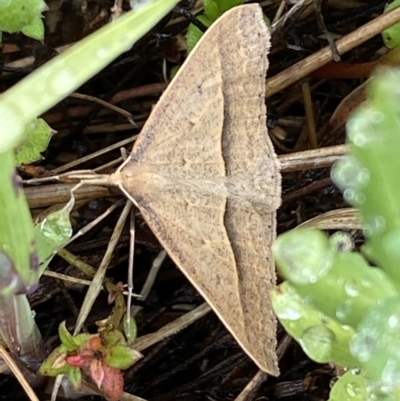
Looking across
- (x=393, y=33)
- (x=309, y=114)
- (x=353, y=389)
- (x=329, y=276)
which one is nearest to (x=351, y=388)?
(x=353, y=389)

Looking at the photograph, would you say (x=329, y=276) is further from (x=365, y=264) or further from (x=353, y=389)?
(x=353, y=389)

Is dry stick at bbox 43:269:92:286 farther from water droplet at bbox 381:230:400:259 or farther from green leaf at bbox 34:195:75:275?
water droplet at bbox 381:230:400:259

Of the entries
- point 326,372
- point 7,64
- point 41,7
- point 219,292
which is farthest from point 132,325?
point 7,64

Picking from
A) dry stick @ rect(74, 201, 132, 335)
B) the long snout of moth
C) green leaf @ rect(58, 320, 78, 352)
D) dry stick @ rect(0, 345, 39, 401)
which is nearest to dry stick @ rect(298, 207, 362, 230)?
the long snout of moth

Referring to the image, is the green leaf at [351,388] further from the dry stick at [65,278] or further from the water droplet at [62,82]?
the dry stick at [65,278]

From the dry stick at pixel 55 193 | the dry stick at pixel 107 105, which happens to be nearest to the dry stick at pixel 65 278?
the dry stick at pixel 55 193

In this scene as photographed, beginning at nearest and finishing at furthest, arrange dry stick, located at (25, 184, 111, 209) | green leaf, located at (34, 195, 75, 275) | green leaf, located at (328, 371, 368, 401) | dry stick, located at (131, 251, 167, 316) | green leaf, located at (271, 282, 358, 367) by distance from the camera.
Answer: green leaf, located at (271, 282, 358, 367), green leaf, located at (328, 371, 368, 401), green leaf, located at (34, 195, 75, 275), dry stick, located at (25, 184, 111, 209), dry stick, located at (131, 251, 167, 316)

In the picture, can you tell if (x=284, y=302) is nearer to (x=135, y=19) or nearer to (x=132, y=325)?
(x=135, y=19)
